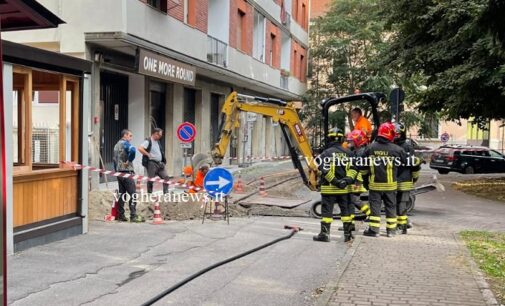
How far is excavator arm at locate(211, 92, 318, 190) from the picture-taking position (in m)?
13.5

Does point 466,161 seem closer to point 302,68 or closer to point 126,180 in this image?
point 302,68

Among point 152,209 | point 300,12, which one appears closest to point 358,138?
point 152,209

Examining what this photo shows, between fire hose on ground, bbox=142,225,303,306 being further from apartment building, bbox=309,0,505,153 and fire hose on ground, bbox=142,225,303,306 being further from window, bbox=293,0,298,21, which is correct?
apartment building, bbox=309,0,505,153

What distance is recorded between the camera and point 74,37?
1471cm

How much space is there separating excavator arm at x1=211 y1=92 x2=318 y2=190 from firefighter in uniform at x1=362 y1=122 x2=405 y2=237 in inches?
156

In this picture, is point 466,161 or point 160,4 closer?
point 160,4

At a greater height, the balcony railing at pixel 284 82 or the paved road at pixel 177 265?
the balcony railing at pixel 284 82

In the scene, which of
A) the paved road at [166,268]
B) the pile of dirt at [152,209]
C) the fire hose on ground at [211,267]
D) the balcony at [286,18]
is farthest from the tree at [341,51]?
the paved road at [166,268]

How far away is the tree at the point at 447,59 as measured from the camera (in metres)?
15.7

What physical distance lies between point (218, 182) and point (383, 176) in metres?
3.14

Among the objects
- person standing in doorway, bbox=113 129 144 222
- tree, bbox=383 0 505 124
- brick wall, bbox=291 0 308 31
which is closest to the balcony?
brick wall, bbox=291 0 308 31

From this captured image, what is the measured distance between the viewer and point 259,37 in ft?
99.8

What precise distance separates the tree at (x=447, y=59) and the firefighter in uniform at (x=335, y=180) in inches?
261

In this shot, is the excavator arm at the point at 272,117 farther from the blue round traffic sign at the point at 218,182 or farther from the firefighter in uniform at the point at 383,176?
the firefighter in uniform at the point at 383,176
